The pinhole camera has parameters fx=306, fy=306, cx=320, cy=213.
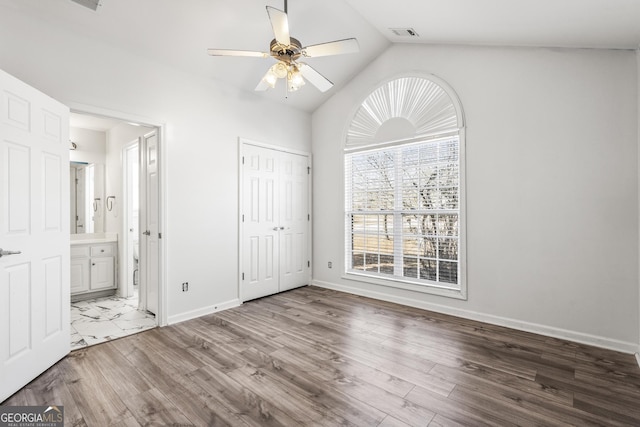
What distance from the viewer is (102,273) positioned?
4.51 metres

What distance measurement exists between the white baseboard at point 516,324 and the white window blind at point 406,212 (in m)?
0.26

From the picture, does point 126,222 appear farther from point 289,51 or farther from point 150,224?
point 289,51

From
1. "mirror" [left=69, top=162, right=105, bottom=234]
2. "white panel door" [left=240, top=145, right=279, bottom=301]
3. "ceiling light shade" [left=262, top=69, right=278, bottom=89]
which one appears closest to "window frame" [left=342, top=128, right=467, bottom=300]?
"white panel door" [left=240, top=145, right=279, bottom=301]

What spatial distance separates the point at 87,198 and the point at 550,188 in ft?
20.4

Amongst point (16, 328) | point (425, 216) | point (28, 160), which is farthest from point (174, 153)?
point (425, 216)

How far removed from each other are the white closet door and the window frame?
0.73 meters

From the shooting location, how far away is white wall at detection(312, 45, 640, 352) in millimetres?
2723

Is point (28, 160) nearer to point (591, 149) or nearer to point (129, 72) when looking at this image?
point (129, 72)

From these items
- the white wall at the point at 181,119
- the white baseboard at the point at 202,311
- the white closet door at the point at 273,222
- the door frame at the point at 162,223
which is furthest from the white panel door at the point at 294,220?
the door frame at the point at 162,223

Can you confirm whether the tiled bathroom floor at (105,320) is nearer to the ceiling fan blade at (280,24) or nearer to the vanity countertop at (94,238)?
the vanity countertop at (94,238)

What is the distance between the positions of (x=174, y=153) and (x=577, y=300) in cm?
438

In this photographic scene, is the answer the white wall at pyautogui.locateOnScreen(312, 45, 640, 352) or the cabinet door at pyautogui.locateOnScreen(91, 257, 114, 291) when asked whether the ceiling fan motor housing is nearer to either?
the white wall at pyautogui.locateOnScreen(312, 45, 640, 352)

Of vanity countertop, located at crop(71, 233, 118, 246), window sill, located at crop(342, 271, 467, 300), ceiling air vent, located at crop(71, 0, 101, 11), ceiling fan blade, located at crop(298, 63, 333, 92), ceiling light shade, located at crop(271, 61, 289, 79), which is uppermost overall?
ceiling air vent, located at crop(71, 0, 101, 11)

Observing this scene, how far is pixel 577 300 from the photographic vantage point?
9.55 feet
